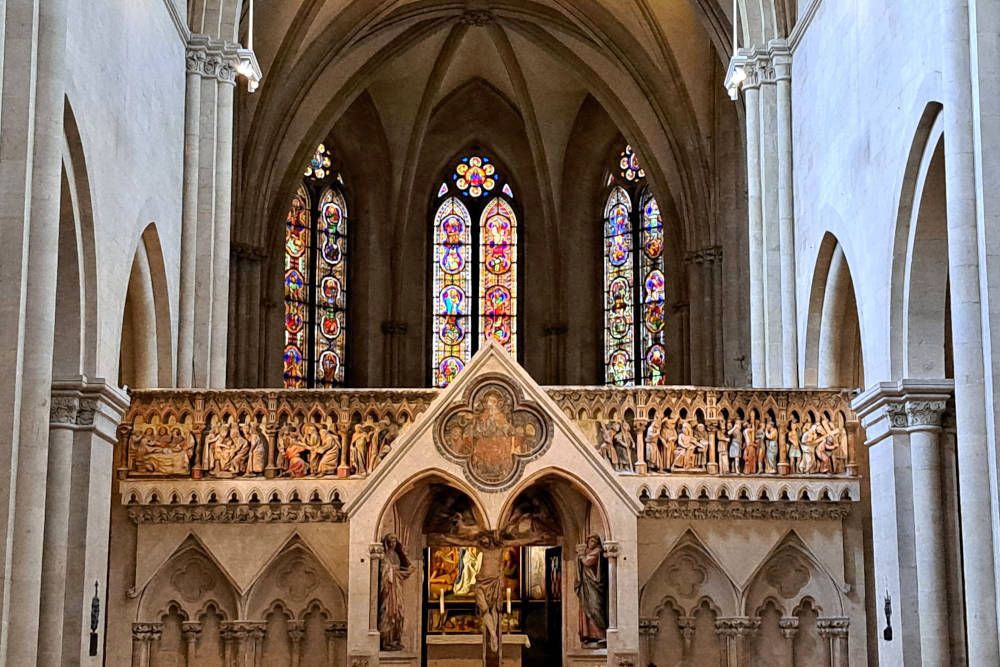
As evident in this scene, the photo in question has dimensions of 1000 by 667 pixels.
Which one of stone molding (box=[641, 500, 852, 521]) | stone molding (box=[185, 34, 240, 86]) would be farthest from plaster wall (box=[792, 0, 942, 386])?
stone molding (box=[185, 34, 240, 86])

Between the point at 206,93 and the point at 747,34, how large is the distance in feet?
26.1

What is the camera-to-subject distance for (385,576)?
19406mm

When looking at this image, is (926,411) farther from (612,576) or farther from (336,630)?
(336,630)

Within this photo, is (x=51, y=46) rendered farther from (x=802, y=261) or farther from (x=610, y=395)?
(x=802, y=261)

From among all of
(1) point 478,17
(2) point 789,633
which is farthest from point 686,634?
(1) point 478,17

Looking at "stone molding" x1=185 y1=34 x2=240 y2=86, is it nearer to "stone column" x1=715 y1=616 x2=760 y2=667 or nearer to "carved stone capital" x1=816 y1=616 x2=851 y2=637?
"stone column" x1=715 y1=616 x2=760 y2=667

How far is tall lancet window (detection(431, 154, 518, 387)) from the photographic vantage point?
1475 inches

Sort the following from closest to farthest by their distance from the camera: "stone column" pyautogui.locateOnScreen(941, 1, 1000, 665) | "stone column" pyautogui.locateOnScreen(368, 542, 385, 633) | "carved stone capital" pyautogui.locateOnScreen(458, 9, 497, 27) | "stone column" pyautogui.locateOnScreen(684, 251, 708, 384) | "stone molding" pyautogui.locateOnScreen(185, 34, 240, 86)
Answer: "stone column" pyautogui.locateOnScreen(941, 1, 1000, 665), "stone column" pyautogui.locateOnScreen(368, 542, 385, 633), "stone molding" pyautogui.locateOnScreen(185, 34, 240, 86), "stone column" pyautogui.locateOnScreen(684, 251, 708, 384), "carved stone capital" pyautogui.locateOnScreen(458, 9, 497, 27)

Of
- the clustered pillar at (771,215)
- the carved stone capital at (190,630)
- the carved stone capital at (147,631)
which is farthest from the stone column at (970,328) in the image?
the carved stone capital at (147,631)

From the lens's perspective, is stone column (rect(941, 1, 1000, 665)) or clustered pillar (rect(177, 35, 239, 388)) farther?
clustered pillar (rect(177, 35, 239, 388))

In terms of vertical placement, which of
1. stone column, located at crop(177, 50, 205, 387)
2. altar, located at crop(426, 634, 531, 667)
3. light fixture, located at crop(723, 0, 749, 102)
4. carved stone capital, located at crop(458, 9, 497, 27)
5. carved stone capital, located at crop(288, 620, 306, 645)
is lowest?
Answer: altar, located at crop(426, 634, 531, 667)

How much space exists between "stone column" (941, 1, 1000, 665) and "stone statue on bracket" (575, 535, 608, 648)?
5.17 metres

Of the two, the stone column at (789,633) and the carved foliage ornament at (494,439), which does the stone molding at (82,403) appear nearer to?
the carved foliage ornament at (494,439)

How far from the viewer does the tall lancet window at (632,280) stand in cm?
3569
